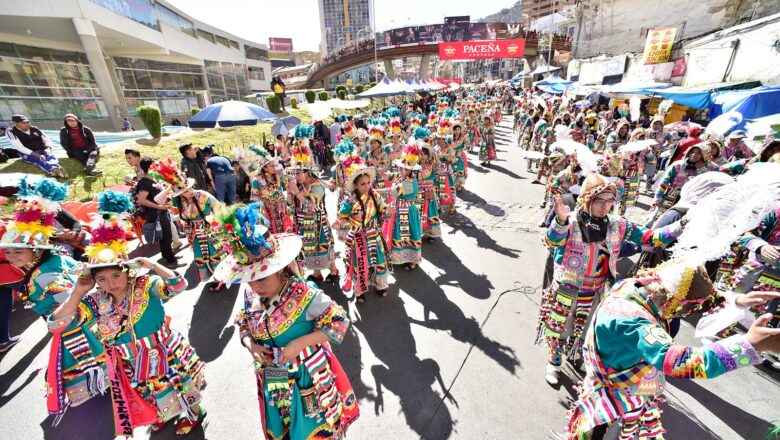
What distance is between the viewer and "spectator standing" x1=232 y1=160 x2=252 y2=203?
6.07 m

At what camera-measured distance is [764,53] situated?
31.8 feet

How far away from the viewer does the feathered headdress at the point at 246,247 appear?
198 cm

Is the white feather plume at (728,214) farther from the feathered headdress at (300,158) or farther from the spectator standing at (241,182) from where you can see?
the spectator standing at (241,182)

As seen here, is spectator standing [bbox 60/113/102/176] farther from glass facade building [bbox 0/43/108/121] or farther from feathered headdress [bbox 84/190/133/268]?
glass facade building [bbox 0/43/108/121]

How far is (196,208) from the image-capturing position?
5.02 meters

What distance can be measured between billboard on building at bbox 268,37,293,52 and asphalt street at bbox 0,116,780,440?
358 ft

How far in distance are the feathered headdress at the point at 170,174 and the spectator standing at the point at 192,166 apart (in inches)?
85.2

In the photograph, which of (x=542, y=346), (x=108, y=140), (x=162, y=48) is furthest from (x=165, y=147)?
(x=162, y=48)

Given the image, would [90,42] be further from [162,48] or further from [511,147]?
[511,147]

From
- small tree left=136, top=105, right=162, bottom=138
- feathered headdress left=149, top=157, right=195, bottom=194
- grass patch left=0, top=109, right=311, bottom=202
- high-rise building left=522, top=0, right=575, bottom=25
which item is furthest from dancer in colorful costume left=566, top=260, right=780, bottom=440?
high-rise building left=522, top=0, right=575, bottom=25

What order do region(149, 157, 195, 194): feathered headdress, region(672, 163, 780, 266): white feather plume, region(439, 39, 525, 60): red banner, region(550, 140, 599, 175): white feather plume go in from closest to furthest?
region(672, 163, 780, 266): white feather plume
region(550, 140, 599, 175): white feather plume
region(149, 157, 195, 194): feathered headdress
region(439, 39, 525, 60): red banner

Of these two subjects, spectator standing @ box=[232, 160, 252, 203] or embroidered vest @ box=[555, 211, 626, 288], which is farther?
spectator standing @ box=[232, 160, 252, 203]

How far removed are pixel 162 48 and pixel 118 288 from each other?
29736mm

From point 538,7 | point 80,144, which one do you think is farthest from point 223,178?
point 538,7
